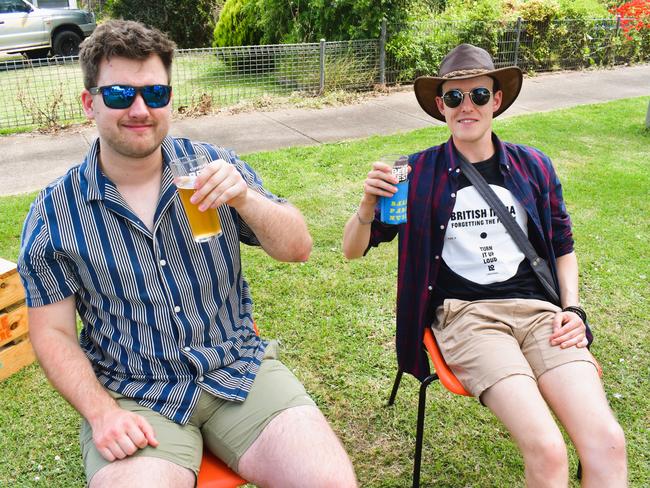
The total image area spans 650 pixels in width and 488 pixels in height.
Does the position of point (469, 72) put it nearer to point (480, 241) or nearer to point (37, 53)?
point (480, 241)

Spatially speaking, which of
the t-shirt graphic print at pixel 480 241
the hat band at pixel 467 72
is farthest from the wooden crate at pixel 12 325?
the hat band at pixel 467 72

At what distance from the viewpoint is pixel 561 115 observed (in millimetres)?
8664

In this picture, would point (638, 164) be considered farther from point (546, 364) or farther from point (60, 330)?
point (60, 330)

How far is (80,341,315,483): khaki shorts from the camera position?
1980 millimetres

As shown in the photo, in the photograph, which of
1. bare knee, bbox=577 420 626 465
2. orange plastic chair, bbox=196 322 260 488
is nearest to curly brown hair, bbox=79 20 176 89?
orange plastic chair, bbox=196 322 260 488

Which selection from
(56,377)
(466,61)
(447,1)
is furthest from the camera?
(447,1)

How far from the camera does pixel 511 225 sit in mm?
2531

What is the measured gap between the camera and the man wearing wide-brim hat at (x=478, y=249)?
2.38 metres

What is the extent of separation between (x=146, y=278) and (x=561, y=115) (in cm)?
792

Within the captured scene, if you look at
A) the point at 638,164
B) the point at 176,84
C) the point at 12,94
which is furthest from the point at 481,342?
the point at 12,94

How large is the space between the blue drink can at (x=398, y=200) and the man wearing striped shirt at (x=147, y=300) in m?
0.34

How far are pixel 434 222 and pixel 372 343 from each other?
1358 millimetres

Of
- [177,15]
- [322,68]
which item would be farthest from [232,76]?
[177,15]

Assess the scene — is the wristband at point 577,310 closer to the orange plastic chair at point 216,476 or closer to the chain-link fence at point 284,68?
the orange plastic chair at point 216,476
